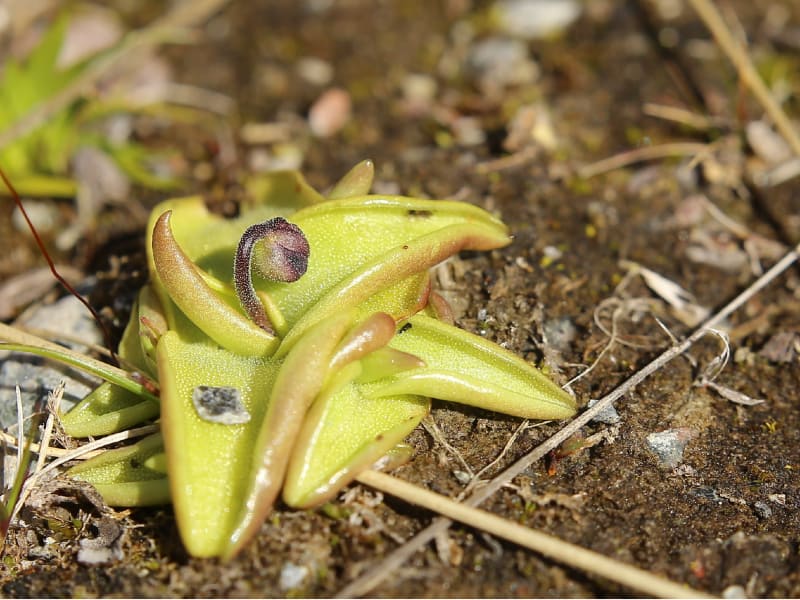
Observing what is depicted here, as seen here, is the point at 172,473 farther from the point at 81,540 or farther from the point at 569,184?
the point at 569,184

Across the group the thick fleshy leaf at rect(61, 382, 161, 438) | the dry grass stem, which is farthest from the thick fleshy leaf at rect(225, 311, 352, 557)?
the dry grass stem

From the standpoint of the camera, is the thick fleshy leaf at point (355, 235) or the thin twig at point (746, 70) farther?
the thin twig at point (746, 70)

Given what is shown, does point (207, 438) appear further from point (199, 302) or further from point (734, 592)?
point (734, 592)

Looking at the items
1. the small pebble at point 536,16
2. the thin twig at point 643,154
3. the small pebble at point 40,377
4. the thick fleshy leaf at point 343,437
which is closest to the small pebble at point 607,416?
the thick fleshy leaf at point 343,437

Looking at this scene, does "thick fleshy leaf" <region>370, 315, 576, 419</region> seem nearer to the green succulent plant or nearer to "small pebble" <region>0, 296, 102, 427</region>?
the green succulent plant

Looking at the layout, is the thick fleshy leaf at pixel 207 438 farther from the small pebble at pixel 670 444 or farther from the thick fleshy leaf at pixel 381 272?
the small pebble at pixel 670 444

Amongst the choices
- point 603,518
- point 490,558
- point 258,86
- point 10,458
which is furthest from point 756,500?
point 258,86
